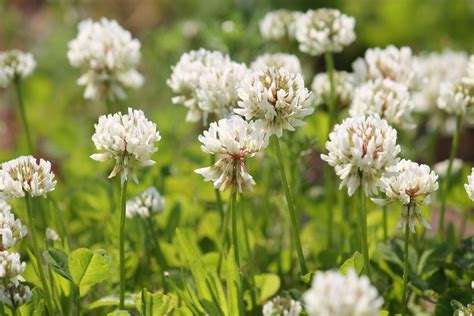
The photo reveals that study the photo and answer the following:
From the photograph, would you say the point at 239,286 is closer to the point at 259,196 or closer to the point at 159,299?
the point at 159,299

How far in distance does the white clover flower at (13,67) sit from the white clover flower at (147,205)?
0.48 meters

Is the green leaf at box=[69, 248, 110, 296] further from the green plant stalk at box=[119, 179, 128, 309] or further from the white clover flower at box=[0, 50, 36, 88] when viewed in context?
the white clover flower at box=[0, 50, 36, 88]

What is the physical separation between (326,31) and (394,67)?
216 millimetres

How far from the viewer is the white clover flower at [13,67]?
2.10m

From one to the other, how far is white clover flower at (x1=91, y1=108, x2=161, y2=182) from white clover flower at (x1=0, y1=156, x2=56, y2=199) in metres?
0.13

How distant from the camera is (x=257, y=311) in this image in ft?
6.15

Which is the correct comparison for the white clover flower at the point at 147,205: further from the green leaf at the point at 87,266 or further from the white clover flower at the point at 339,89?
the white clover flower at the point at 339,89

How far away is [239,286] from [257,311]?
35 centimetres

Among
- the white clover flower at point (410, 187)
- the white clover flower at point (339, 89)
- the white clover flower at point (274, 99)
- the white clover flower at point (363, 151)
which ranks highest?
the white clover flower at point (339, 89)

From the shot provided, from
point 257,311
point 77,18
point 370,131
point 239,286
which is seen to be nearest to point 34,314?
point 239,286

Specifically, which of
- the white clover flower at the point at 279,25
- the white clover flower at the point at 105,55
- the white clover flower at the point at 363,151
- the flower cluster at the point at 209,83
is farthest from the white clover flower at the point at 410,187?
the white clover flower at the point at 279,25

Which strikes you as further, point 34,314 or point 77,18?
point 77,18

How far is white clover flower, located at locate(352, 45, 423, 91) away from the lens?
6.77ft

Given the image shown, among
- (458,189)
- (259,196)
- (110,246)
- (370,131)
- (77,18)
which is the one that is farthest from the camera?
(77,18)
